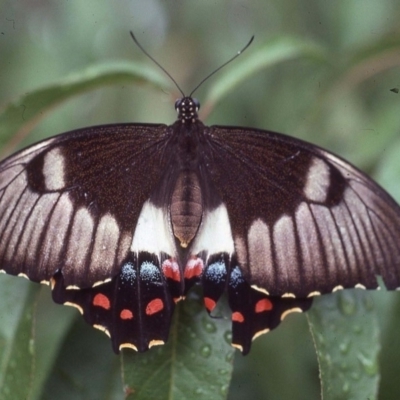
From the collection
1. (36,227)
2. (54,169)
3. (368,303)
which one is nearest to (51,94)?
(54,169)

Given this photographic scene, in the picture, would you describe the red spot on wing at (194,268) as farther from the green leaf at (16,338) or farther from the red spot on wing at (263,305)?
the green leaf at (16,338)

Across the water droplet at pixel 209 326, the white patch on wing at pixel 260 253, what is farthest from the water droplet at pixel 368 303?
the water droplet at pixel 209 326

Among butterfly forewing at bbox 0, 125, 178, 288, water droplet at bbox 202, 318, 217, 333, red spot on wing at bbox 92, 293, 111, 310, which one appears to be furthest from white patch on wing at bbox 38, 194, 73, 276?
water droplet at bbox 202, 318, 217, 333

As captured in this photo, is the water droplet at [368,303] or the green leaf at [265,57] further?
the green leaf at [265,57]

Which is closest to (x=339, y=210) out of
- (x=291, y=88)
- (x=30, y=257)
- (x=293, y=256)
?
(x=293, y=256)

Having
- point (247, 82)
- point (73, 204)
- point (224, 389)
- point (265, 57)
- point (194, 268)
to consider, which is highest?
point (247, 82)

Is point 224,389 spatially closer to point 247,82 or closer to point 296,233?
point 296,233

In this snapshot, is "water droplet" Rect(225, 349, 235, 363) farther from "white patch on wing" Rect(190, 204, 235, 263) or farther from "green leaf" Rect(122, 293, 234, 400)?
"white patch on wing" Rect(190, 204, 235, 263)
